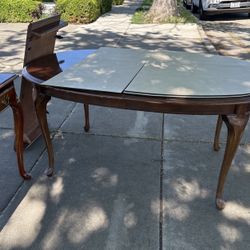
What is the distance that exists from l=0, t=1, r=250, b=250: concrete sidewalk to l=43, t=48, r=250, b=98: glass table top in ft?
3.13

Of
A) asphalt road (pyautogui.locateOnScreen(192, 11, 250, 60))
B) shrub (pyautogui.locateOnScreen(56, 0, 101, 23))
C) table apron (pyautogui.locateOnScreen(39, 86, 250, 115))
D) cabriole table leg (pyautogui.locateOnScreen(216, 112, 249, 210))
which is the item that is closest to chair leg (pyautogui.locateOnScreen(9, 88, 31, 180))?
table apron (pyautogui.locateOnScreen(39, 86, 250, 115))

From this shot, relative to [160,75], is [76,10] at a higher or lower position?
lower

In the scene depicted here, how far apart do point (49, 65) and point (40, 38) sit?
43cm

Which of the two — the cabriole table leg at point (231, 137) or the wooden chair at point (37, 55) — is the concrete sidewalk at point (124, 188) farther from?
the wooden chair at point (37, 55)

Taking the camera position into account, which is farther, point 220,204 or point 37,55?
point 37,55

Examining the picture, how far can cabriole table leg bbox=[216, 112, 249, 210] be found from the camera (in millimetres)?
2357

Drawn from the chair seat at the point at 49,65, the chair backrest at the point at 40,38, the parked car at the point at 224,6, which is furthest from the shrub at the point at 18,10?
the chair seat at the point at 49,65

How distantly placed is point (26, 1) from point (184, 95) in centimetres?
1096

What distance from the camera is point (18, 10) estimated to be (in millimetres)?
11812

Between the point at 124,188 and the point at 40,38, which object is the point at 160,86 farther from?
the point at 40,38

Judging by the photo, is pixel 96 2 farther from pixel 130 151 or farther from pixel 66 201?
pixel 66 201

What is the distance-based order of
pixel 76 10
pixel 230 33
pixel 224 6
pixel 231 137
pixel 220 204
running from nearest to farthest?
pixel 231 137 → pixel 220 204 → pixel 230 33 → pixel 76 10 → pixel 224 6

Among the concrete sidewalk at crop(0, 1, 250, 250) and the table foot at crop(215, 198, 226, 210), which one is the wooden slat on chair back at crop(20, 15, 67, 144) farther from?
the table foot at crop(215, 198, 226, 210)

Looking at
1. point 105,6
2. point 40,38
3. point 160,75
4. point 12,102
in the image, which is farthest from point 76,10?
point 160,75
